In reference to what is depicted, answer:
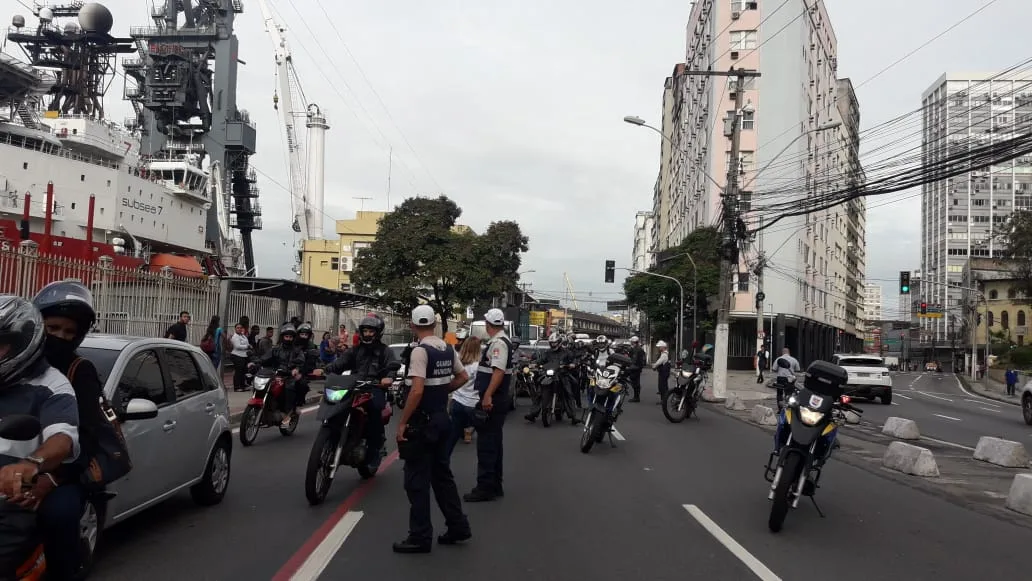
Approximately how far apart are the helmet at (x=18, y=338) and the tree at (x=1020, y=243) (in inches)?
1712

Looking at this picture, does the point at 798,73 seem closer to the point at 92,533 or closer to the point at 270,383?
the point at 270,383

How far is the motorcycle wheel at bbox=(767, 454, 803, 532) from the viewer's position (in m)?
6.42

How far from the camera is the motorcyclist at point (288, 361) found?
10.9m

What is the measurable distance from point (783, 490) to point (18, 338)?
5.60 m

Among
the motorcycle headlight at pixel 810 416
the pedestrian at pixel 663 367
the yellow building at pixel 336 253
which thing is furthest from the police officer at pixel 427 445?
the yellow building at pixel 336 253

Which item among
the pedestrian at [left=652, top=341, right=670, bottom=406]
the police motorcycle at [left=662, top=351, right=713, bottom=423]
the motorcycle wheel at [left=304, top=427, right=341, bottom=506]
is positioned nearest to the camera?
the motorcycle wheel at [left=304, top=427, right=341, bottom=506]

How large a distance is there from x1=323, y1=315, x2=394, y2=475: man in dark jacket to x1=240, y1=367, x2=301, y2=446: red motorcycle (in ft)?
9.80

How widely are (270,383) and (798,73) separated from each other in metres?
51.0

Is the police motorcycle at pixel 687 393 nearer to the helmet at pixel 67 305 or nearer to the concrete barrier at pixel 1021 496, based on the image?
the concrete barrier at pixel 1021 496

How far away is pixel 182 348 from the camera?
661 cm

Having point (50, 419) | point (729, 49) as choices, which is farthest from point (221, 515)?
point (729, 49)

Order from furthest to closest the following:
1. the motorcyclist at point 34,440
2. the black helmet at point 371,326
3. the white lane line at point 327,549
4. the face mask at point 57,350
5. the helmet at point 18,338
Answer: the black helmet at point 371,326 < the white lane line at point 327,549 < the face mask at point 57,350 < the helmet at point 18,338 < the motorcyclist at point 34,440

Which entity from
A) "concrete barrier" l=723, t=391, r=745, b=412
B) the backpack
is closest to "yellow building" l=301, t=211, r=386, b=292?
"concrete barrier" l=723, t=391, r=745, b=412

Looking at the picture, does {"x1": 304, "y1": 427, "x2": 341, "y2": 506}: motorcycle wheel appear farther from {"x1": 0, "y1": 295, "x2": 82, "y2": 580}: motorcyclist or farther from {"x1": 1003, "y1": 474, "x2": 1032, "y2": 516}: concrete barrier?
{"x1": 1003, "y1": 474, "x2": 1032, "y2": 516}: concrete barrier
